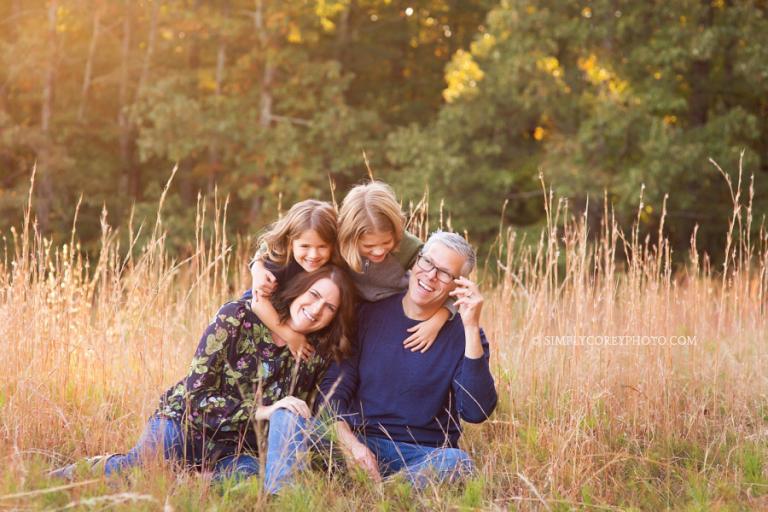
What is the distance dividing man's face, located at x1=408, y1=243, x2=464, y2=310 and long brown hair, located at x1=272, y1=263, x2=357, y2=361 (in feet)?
0.79

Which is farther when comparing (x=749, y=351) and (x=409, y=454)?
(x=749, y=351)

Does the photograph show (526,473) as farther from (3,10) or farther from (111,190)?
(3,10)

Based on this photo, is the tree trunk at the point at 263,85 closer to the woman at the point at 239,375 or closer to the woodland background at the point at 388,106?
the woodland background at the point at 388,106

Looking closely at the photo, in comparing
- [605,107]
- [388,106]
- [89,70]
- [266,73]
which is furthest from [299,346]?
[89,70]

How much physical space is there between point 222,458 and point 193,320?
174 centimetres

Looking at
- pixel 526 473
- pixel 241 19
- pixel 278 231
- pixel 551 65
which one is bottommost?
pixel 526 473

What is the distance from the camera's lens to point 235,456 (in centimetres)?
330

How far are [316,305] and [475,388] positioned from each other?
63 cm

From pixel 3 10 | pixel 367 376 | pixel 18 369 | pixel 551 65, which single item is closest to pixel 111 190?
pixel 3 10

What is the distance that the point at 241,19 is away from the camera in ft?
44.9

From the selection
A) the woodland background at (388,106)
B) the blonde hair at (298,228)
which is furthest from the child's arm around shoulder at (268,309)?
the woodland background at (388,106)

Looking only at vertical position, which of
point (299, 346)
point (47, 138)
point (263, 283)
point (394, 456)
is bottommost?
point (394, 456)

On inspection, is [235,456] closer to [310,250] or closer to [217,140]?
[310,250]

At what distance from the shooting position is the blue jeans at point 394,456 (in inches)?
118
